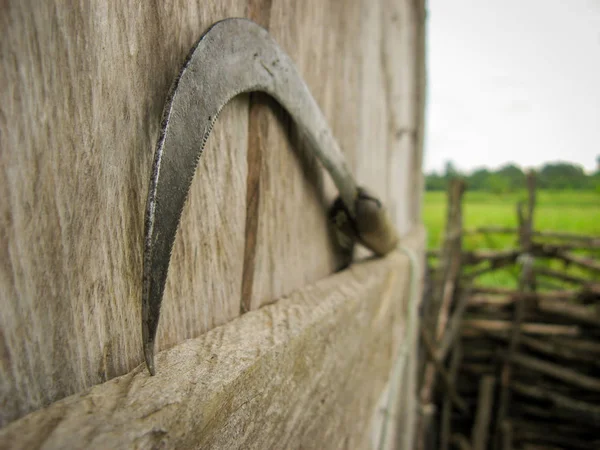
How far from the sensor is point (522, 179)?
8773 mm

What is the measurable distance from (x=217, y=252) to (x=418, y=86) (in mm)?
1621

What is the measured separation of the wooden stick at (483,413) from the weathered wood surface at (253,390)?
443cm

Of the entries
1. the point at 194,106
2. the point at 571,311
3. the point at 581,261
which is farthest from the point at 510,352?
the point at 194,106

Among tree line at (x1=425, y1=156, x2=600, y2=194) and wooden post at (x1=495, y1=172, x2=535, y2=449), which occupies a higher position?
tree line at (x1=425, y1=156, x2=600, y2=194)

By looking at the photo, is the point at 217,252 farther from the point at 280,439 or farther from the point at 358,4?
the point at 358,4

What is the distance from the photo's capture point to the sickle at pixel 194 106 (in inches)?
11.0

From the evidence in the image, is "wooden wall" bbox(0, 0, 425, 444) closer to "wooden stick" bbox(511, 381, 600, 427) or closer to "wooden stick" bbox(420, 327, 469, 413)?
"wooden stick" bbox(420, 327, 469, 413)

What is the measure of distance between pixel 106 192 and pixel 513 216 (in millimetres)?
10763

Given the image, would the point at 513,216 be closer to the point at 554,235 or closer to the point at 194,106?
the point at 554,235

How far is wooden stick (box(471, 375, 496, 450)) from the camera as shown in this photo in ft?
14.2

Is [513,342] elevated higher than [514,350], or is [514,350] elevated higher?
[513,342]

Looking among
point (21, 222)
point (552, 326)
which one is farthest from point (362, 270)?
point (552, 326)

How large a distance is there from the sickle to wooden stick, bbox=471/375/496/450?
4945 millimetres

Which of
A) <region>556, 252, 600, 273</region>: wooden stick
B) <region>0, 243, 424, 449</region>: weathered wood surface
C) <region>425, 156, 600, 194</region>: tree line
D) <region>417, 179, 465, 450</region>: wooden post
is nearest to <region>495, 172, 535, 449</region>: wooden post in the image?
<region>556, 252, 600, 273</region>: wooden stick
